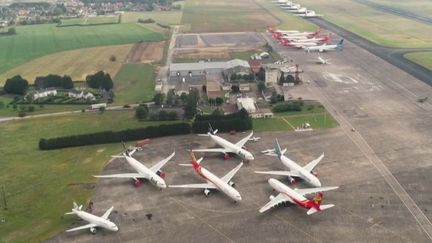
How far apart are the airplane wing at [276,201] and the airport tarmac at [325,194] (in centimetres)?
120

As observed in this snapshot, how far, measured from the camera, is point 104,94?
135 metres

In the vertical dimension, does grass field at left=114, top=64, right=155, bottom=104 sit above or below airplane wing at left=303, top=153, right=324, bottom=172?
below

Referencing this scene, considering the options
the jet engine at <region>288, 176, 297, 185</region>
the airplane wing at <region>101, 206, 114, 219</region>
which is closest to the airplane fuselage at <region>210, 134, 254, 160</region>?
the jet engine at <region>288, 176, 297, 185</region>

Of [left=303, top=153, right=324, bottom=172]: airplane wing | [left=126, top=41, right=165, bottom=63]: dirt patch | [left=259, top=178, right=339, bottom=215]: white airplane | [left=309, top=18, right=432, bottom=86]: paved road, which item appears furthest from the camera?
[left=126, top=41, right=165, bottom=63]: dirt patch

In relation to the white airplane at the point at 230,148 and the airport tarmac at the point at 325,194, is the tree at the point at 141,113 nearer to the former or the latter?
the airport tarmac at the point at 325,194

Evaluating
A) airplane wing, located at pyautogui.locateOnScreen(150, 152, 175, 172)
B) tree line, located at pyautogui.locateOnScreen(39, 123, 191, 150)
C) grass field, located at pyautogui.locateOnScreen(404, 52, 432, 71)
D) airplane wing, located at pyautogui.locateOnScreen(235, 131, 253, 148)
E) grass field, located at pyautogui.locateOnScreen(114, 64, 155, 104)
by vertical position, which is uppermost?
grass field, located at pyautogui.locateOnScreen(404, 52, 432, 71)

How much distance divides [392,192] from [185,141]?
42.8 m

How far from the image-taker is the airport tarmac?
67812 millimetres

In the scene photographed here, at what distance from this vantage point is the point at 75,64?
556 feet

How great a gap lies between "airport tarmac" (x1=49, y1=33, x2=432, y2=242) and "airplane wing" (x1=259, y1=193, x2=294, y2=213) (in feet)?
3.94

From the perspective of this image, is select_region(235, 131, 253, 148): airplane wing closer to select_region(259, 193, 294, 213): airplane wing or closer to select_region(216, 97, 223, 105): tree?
select_region(259, 193, 294, 213): airplane wing

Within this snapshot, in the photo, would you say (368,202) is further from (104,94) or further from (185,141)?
(104,94)

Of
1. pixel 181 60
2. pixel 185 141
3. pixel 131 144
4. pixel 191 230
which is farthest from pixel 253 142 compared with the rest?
pixel 181 60

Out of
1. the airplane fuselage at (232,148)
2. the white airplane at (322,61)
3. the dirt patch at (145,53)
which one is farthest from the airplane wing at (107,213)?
the white airplane at (322,61)
